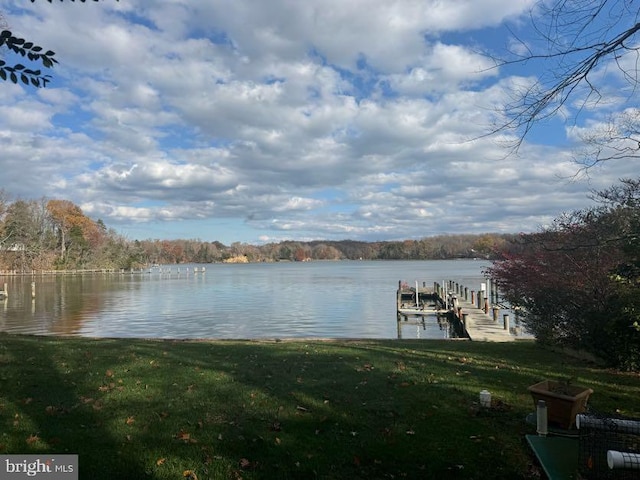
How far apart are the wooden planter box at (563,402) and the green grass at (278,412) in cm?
34

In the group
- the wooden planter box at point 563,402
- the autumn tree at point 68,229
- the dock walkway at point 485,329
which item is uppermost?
the autumn tree at point 68,229

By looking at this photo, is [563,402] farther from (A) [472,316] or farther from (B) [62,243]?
(B) [62,243]

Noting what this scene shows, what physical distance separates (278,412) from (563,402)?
330 cm

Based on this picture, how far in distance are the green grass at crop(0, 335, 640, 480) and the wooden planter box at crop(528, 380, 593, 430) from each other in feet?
1.10

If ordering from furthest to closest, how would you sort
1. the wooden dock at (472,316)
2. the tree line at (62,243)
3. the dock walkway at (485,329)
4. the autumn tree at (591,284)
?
the tree line at (62,243), the wooden dock at (472,316), the dock walkway at (485,329), the autumn tree at (591,284)

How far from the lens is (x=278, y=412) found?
5770 mm

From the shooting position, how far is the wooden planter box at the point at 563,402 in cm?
508

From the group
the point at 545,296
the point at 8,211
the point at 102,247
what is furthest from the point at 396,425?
the point at 102,247

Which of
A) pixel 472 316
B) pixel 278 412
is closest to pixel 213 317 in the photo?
pixel 472 316

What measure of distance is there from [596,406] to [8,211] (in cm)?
9755

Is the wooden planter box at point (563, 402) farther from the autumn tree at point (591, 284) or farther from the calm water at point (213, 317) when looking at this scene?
the calm water at point (213, 317)

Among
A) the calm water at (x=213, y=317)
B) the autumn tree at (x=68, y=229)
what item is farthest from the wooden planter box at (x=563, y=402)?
the autumn tree at (x=68, y=229)

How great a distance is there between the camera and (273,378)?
7500mm

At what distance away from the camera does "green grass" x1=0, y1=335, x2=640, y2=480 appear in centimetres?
439
